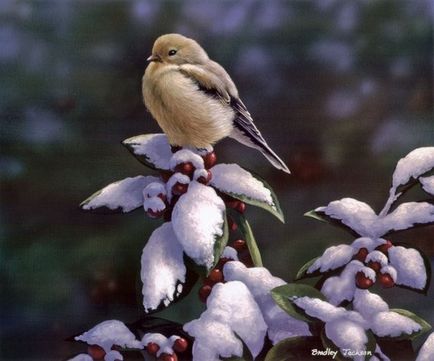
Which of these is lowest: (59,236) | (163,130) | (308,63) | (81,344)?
(81,344)

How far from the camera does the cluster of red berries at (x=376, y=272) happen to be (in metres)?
Answer: 0.81

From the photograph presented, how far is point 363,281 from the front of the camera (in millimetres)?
804

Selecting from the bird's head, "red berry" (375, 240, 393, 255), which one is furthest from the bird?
"red berry" (375, 240, 393, 255)

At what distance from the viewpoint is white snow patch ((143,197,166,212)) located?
2.60ft

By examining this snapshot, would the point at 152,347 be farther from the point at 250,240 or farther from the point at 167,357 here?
the point at 250,240

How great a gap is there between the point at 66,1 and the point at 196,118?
286mm

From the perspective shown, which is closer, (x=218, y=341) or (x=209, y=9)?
(x=218, y=341)

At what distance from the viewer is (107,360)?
2.63ft

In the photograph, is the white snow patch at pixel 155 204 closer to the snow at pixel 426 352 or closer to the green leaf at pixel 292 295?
the green leaf at pixel 292 295

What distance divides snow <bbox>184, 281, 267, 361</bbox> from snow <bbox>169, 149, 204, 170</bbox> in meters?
0.17

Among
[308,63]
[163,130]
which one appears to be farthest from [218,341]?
[308,63]

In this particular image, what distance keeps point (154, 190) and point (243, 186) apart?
0.41 ft

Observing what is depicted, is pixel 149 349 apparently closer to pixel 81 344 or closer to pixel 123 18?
pixel 81 344

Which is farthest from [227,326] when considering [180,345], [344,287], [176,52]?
[176,52]
